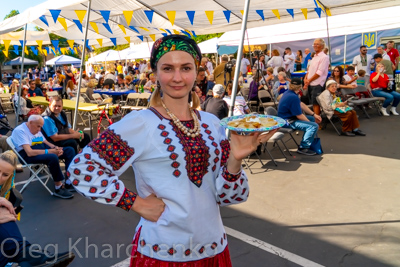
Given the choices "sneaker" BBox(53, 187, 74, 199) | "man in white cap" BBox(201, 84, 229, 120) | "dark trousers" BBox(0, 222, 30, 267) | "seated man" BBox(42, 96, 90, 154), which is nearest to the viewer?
"dark trousers" BBox(0, 222, 30, 267)

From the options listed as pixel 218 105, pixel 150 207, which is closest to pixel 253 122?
pixel 150 207

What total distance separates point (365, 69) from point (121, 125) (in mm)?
13377

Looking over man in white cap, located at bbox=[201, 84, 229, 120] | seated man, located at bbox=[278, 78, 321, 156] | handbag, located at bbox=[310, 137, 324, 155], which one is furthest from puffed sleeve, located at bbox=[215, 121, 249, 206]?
handbag, located at bbox=[310, 137, 324, 155]

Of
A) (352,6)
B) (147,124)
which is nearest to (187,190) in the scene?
(147,124)

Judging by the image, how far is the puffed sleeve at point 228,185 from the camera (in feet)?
5.10

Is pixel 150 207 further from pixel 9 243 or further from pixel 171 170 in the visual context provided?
pixel 9 243

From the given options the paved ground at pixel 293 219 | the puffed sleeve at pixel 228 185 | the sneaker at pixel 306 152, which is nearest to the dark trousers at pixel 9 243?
the paved ground at pixel 293 219

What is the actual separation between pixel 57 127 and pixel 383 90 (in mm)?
9636

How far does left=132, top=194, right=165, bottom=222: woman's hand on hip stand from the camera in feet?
4.87

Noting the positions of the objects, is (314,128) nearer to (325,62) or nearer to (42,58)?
(325,62)

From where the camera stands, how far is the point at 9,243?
3.06 meters

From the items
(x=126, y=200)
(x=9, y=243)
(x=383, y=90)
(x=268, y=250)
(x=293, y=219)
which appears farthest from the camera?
(x=383, y=90)

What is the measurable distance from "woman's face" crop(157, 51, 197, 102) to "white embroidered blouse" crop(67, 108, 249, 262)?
0.13 m

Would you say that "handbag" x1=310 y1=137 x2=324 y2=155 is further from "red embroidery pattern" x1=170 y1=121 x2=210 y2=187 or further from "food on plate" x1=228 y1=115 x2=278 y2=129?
"red embroidery pattern" x1=170 y1=121 x2=210 y2=187
